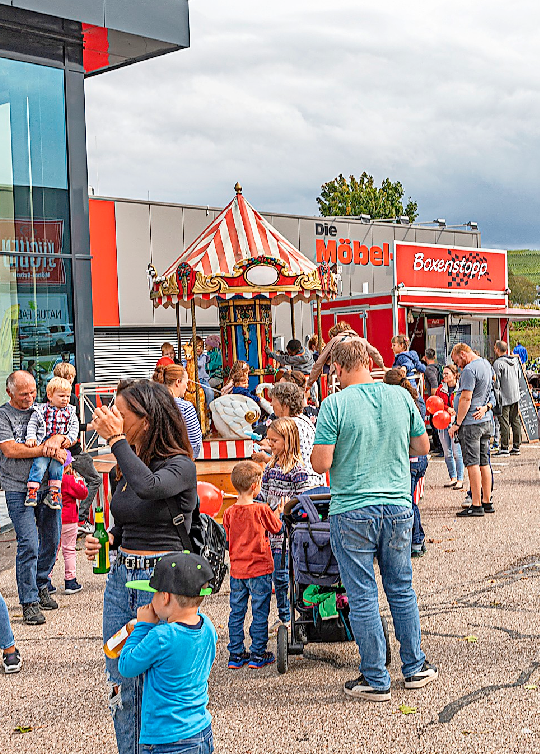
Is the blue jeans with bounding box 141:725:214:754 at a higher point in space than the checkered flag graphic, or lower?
lower

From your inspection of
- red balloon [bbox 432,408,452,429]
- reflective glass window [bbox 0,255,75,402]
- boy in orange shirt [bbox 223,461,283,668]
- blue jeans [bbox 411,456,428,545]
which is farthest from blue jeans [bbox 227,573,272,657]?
red balloon [bbox 432,408,452,429]

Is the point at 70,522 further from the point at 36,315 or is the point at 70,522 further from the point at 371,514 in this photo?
the point at 36,315

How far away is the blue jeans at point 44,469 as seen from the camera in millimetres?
6918

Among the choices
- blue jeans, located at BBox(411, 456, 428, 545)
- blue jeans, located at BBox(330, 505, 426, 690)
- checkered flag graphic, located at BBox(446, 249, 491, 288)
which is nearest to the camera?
blue jeans, located at BBox(330, 505, 426, 690)

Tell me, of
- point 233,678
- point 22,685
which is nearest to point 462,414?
point 233,678

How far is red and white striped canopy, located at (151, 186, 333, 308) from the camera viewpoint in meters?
13.4

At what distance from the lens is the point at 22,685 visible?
5633mm

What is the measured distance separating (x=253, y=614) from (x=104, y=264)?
18.7 m

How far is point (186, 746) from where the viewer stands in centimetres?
326

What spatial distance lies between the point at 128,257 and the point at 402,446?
1946cm

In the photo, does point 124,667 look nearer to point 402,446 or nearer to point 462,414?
point 402,446

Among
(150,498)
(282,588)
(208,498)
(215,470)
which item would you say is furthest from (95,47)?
(150,498)

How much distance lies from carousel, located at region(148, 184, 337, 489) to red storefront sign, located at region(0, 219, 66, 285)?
207cm

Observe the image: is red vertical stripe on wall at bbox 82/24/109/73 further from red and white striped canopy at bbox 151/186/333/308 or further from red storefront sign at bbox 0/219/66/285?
red and white striped canopy at bbox 151/186/333/308
